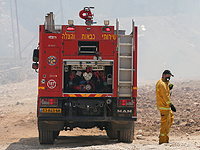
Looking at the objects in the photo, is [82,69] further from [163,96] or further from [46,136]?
[163,96]

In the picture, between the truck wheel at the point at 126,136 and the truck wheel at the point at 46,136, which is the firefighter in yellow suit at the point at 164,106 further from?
the truck wheel at the point at 46,136

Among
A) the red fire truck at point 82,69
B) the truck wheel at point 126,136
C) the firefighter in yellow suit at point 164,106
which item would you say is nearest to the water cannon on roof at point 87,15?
the red fire truck at point 82,69

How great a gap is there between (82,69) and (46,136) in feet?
6.14

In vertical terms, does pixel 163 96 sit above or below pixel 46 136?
above

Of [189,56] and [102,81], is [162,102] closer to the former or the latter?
[102,81]

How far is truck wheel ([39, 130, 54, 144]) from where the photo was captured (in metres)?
7.56

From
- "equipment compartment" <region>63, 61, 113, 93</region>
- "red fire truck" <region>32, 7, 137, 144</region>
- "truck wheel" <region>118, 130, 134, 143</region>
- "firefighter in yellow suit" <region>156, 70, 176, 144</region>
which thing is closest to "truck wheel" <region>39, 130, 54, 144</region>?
"red fire truck" <region>32, 7, 137, 144</region>

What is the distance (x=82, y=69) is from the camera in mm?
7484

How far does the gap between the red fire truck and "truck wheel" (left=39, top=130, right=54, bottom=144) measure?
0.15 meters

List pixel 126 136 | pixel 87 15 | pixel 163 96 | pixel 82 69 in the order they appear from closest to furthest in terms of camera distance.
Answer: pixel 163 96 → pixel 82 69 → pixel 126 136 → pixel 87 15

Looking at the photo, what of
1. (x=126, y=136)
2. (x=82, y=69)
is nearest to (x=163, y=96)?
(x=126, y=136)

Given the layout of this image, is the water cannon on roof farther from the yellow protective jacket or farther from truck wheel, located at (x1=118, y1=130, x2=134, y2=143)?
truck wheel, located at (x1=118, y1=130, x2=134, y2=143)

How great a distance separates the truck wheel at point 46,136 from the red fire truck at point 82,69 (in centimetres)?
15

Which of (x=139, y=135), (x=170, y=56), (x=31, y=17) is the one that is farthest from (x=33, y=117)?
(x=31, y=17)
